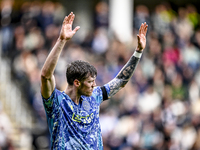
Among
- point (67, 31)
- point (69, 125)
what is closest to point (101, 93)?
point (69, 125)

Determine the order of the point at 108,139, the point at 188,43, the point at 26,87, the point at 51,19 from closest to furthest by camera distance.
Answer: the point at 108,139 < the point at 26,87 < the point at 51,19 < the point at 188,43

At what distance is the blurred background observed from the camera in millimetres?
12039

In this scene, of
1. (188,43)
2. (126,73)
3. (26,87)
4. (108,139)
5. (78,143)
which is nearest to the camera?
(78,143)

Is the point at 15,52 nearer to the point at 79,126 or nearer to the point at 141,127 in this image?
the point at 141,127

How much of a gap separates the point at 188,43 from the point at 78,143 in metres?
12.0

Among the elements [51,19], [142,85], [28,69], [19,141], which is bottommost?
[19,141]

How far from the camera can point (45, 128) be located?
38.3 feet

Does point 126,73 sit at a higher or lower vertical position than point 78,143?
higher

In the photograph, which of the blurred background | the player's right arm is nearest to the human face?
the player's right arm

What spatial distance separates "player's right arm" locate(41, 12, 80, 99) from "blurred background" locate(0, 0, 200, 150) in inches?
270

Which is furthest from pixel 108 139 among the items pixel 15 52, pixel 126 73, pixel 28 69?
pixel 126 73

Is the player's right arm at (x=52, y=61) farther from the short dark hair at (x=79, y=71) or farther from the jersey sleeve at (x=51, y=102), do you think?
the short dark hair at (x=79, y=71)

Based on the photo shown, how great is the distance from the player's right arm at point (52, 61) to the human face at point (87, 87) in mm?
459

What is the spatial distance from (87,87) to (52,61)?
718 mm
